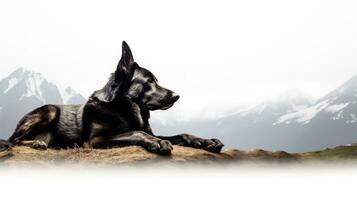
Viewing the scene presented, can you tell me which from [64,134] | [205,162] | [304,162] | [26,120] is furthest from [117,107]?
[304,162]

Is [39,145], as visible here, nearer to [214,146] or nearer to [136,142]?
[136,142]

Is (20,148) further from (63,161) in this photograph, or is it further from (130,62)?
(130,62)

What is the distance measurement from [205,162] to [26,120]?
256 inches

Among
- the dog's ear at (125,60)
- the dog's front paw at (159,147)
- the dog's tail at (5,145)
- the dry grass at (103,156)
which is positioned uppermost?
the dog's ear at (125,60)

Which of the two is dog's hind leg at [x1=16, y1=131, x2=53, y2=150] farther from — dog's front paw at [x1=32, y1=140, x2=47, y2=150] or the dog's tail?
the dog's tail

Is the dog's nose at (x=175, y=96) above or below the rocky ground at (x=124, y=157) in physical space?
above

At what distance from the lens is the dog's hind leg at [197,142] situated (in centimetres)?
1411

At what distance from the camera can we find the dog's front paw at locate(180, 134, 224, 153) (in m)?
14.1

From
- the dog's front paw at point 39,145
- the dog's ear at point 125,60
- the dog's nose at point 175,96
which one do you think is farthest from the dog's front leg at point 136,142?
the dog's ear at point 125,60

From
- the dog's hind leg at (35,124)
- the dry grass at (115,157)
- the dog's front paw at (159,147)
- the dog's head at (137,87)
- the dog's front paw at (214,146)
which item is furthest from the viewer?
the dog's hind leg at (35,124)

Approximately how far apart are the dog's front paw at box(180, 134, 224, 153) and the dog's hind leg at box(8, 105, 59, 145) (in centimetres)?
413

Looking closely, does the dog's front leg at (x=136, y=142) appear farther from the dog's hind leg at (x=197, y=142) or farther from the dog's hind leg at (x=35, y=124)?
the dog's hind leg at (x=35, y=124)

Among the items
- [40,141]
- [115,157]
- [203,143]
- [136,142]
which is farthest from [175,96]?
[40,141]

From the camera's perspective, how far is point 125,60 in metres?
15.0
